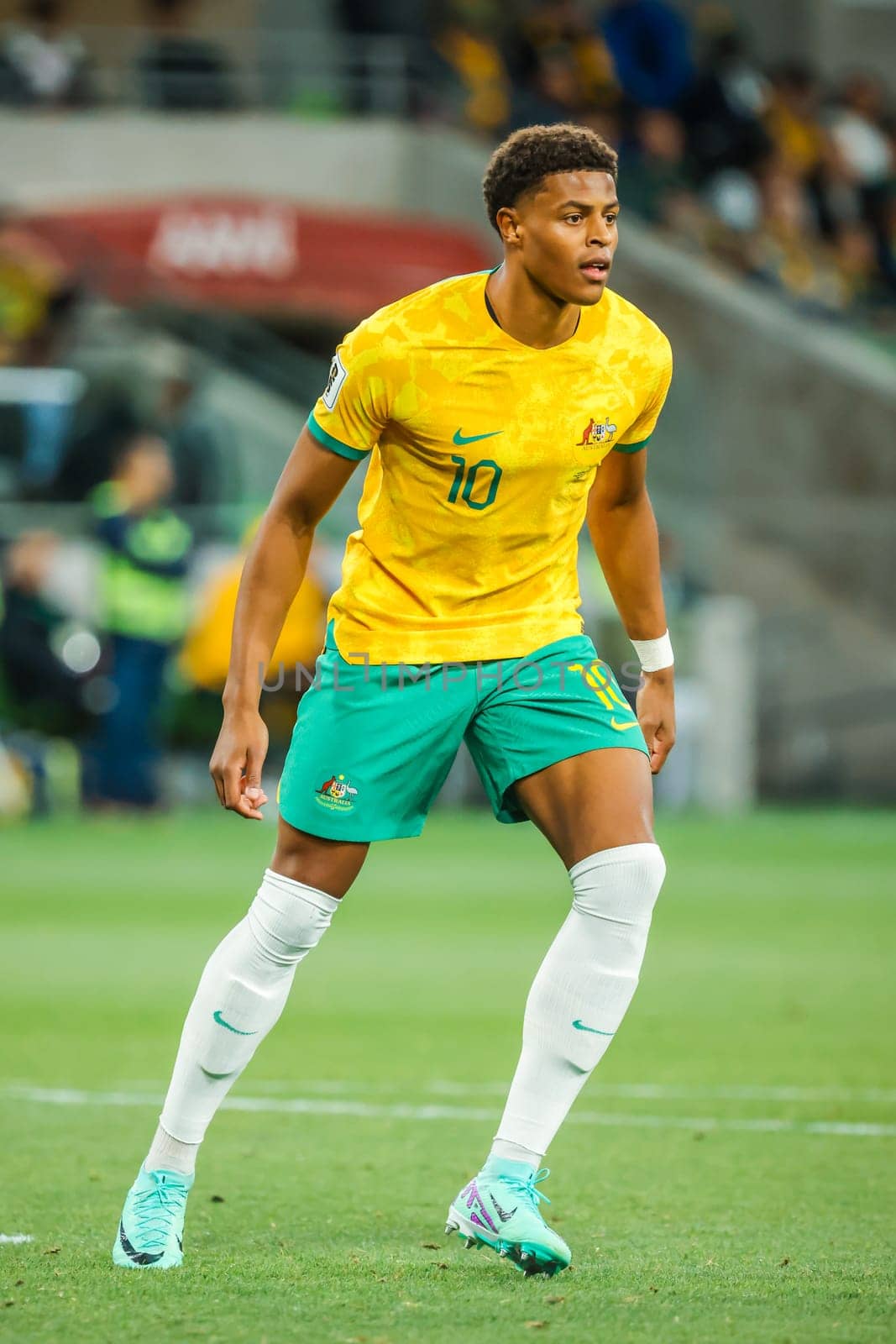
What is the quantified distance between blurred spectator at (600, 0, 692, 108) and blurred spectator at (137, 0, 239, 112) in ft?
13.4

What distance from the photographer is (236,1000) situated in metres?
4.25

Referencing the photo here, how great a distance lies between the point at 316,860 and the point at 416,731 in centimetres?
34

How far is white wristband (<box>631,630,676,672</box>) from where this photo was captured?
4.79 meters

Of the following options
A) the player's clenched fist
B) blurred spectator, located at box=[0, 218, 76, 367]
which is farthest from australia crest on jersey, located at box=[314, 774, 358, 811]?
blurred spectator, located at box=[0, 218, 76, 367]

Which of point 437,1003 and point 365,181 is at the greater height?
point 437,1003

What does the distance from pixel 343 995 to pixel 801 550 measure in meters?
11.0

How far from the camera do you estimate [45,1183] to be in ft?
16.2

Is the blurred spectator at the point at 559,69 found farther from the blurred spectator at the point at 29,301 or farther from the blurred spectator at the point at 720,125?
the blurred spectator at the point at 29,301

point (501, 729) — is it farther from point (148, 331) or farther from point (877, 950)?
point (148, 331)

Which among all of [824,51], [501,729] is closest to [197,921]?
[501,729]

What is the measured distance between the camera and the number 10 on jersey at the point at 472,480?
426 centimetres

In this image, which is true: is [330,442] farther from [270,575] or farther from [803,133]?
[803,133]

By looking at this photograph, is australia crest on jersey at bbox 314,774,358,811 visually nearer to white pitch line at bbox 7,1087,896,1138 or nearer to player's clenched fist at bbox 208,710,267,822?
player's clenched fist at bbox 208,710,267,822

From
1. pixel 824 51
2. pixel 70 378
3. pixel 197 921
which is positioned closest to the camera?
pixel 197 921
